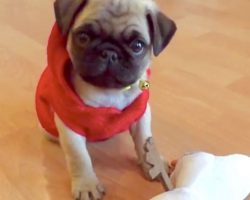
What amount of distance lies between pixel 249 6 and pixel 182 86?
0.83 meters

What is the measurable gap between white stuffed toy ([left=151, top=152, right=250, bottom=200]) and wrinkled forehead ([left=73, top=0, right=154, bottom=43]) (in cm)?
25

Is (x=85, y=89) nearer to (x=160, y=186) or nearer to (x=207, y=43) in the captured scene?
(x=160, y=186)

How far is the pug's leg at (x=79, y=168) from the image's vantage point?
1013mm

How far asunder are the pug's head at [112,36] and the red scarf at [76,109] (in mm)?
46

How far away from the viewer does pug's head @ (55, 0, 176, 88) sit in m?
0.91

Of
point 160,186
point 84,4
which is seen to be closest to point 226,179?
point 160,186

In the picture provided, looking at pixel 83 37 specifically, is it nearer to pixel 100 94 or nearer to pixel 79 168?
pixel 100 94

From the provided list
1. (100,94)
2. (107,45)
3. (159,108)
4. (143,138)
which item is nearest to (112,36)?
(107,45)

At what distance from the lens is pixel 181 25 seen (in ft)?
→ 6.24

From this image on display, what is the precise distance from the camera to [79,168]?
1.03 metres

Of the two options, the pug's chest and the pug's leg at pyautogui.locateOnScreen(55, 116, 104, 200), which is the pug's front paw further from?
the pug's chest

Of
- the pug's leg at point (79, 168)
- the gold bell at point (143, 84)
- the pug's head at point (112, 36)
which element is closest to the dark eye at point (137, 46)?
the pug's head at point (112, 36)

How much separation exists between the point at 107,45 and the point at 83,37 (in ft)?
0.15

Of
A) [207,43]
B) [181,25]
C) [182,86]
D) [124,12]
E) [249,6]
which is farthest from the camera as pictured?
[249,6]
